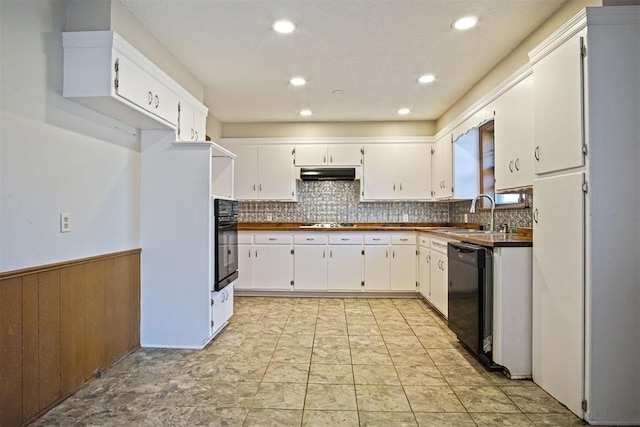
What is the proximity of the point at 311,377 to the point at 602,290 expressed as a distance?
1.79 meters

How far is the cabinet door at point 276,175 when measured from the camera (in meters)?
5.03

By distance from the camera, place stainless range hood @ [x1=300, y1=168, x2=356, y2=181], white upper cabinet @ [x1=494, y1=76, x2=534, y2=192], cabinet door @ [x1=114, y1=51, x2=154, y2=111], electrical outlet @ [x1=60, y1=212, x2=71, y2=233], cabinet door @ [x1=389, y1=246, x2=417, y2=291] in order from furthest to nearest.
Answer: stainless range hood @ [x1=300, y1=168, x2=356, y2=181] < cabinet door @ [x1=389, y1=246, x2=417, y2=291] < white upper cabinet @ [x1=494, y1=76, x2=534, y2=192] < cabinet door @ [x1=114, y1=51, x2=154, y2=111] < electrical outlet @ [x1=60, y1=212, x2=71, y2=233]

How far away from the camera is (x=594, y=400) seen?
1.85 meters

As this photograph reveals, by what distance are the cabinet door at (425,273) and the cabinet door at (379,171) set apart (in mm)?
1009

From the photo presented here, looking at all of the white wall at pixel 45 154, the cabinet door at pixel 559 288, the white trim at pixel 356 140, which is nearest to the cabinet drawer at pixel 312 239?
the white trim at pixel 356 140

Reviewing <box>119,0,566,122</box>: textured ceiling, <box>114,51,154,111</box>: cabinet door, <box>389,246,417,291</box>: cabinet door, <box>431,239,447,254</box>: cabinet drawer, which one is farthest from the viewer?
<box>389,246,417,291</box>: cabinet door

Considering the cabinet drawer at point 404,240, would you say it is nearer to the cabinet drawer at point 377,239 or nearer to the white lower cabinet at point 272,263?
the cabinet drawer at point 377,239

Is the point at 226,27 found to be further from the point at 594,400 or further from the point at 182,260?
the point at 594,400

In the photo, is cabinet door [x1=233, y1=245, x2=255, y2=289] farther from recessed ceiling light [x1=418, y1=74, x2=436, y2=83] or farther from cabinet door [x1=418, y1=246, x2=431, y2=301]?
recessed ceiling light [x1=418, y1=74, x2=436, y2=83]

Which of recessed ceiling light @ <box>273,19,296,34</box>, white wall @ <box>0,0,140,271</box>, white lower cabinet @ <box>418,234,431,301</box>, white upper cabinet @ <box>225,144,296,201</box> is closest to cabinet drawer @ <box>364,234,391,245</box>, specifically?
white lower cabinet @ <box>418,234,431,301</box>

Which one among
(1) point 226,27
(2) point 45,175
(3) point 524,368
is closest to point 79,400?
(2) point 45,175

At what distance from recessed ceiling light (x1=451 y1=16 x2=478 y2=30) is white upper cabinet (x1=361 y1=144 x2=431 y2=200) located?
2493 mm

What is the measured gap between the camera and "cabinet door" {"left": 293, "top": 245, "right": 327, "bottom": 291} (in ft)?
15.4

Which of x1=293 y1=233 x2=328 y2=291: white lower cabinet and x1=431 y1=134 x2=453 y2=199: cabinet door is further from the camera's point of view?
x1=293 y1=233 x2=328 y2=291: white lower cabinet
